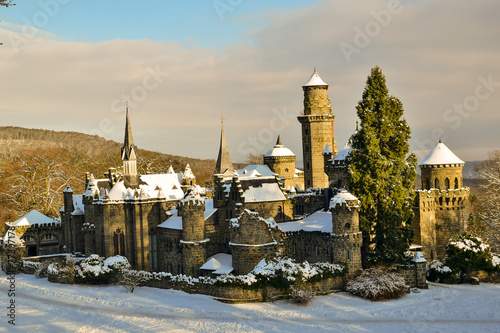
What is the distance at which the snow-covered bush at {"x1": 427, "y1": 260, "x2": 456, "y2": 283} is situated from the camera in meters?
42.7

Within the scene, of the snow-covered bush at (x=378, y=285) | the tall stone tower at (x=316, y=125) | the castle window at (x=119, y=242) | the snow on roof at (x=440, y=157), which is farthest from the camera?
the tall stone tower at (x=316, y=125)

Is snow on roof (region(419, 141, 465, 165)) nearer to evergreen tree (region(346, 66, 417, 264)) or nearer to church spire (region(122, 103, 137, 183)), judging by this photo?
evergreen tree (region(346, 66, 417, 264))

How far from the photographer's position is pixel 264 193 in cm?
4769

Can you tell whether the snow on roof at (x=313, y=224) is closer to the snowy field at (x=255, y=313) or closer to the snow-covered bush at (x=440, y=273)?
the snowy field at (x=255, y=313)

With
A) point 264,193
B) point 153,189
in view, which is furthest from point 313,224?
point 153,189

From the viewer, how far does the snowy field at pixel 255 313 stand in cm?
3350

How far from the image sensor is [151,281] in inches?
1719

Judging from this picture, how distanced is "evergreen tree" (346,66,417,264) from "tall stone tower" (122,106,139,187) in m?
20.2

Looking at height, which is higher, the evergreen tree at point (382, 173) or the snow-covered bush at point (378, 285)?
the evergreen tree at point (382, 173)

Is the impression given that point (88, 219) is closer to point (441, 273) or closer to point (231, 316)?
point (231, 316)

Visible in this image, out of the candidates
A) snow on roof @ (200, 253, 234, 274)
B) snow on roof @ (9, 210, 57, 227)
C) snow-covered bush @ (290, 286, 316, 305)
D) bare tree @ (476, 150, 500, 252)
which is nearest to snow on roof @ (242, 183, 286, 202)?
snow on roof @ (200, 253, 234, 274)

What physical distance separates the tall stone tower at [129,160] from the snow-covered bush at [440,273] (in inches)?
1043

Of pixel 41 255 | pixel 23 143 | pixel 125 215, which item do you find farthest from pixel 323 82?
pixel 23 143

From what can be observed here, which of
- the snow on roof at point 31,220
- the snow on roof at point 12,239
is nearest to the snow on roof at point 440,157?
the snow on roof at point 12,239
